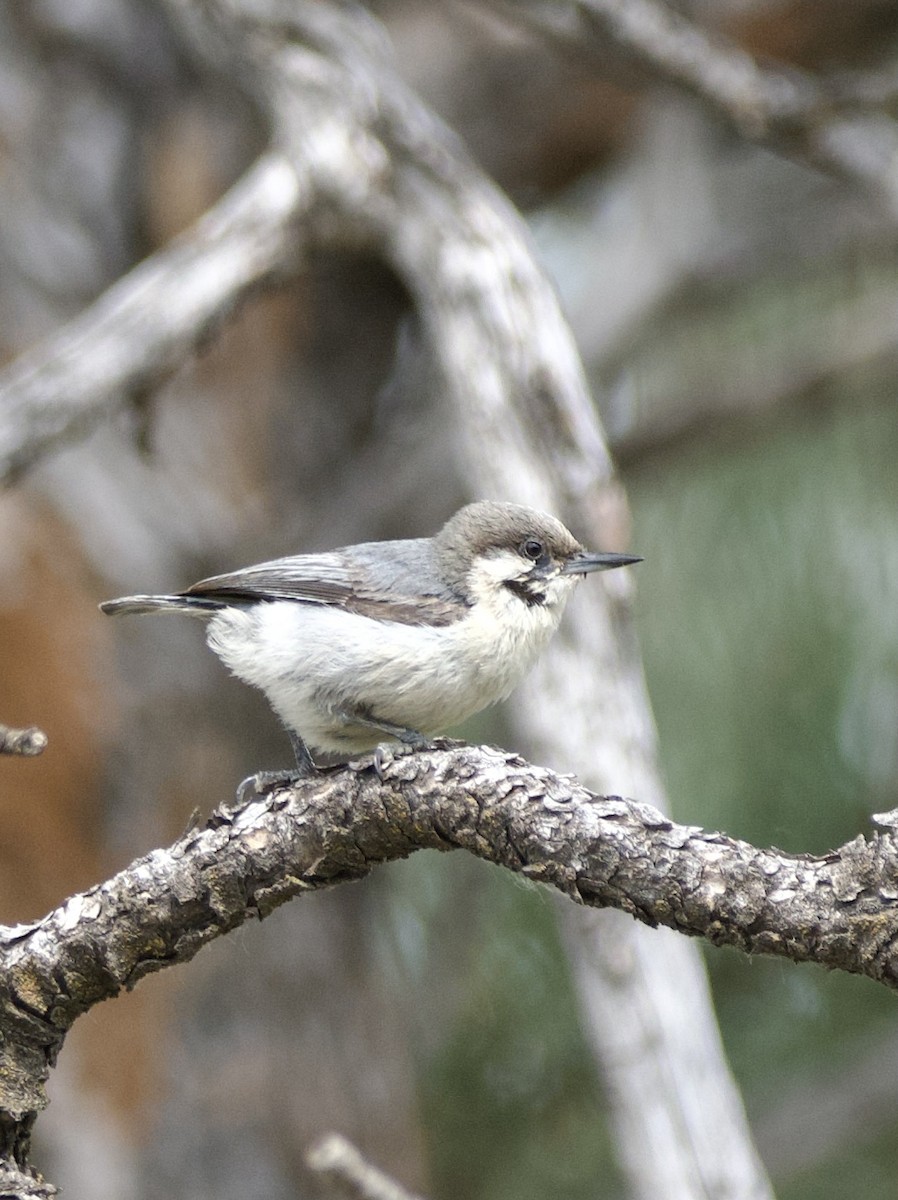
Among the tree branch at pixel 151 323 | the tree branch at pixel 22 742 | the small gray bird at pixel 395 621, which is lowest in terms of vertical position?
the tree branch at pixel 22 742

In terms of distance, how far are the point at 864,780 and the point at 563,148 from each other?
2.80m

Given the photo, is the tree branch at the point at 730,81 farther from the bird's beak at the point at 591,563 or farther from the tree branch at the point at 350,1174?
the tree branch at the point at 350,1174

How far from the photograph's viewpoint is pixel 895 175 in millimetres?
4770

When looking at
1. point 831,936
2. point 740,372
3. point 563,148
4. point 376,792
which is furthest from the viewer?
point 563,148

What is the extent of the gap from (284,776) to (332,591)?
66 centimetres

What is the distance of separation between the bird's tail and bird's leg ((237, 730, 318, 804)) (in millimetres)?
379

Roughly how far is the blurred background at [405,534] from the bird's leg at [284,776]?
176 cm

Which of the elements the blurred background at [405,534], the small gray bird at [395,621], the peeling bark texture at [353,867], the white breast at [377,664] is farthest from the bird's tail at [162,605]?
the blurred background at [405,534]

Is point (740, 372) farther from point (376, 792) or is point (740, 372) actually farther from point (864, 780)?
point (376, 792)

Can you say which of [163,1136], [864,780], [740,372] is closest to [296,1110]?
[163,1136]

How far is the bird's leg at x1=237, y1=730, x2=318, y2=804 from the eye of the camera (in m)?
2.63

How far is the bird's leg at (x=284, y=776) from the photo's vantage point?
103 inches

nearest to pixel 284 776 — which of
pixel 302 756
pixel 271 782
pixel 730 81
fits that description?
pixel 271 782

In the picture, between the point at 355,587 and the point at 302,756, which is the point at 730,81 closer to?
the point at 355,587
